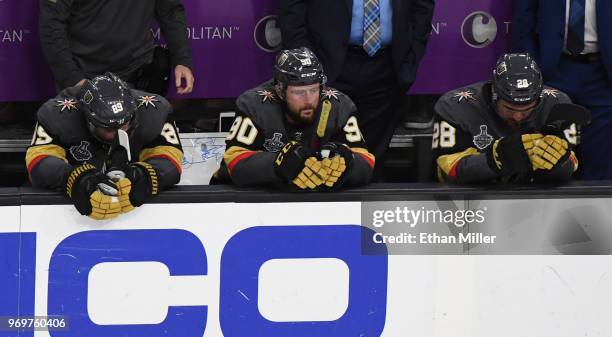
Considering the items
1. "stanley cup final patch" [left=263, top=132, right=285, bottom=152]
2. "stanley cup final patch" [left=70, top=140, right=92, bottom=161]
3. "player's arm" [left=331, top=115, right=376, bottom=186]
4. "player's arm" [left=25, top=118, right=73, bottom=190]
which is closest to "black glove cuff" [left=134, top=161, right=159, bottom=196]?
"player's arm" [left=25, top=118, right=73, bottom=190]

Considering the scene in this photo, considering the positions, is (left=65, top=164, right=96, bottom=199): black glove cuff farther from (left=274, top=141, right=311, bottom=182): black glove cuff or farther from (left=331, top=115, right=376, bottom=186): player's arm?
(left=331, top=115, right=376, bottom=186): player's arm

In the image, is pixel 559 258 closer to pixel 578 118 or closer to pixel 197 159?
pixel 578 118

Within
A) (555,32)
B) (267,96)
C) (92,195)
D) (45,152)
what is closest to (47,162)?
(45,152)

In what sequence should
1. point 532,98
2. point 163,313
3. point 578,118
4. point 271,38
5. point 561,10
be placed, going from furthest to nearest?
point 271,38 < point 561,10 < point 532,98 < point 578,118 < point 163,313

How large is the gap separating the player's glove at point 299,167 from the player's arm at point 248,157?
8 centimetres

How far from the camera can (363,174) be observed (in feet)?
17.5

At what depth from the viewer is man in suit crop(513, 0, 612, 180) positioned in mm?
6773

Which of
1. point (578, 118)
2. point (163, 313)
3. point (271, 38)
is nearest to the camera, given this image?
point (163, 313)

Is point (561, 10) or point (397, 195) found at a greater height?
point (561, 10)

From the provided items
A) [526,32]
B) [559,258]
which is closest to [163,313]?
[559,258]

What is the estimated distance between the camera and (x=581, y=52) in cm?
684

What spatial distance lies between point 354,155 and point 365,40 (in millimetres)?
1356

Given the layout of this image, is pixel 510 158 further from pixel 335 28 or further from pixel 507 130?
pixel 335 28

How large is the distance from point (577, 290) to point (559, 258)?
15 cm
